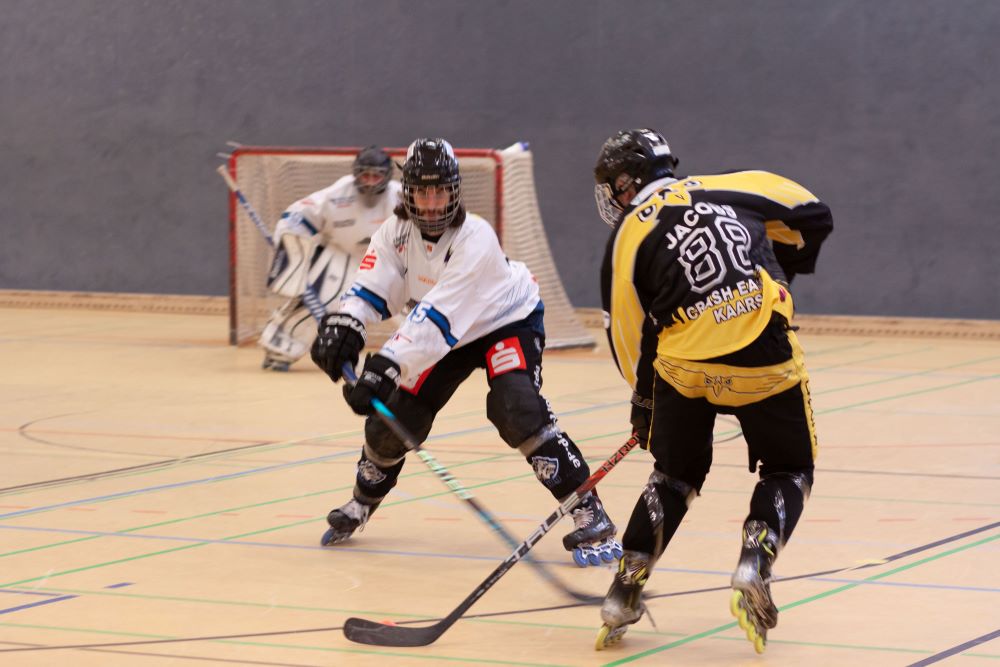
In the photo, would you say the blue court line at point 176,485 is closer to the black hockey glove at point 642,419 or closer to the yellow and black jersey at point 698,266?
the black hockey glove at point 642,419

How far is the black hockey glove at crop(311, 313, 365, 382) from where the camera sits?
15.6 feet

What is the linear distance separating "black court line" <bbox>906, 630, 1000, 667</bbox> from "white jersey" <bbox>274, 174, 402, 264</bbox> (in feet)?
22.2

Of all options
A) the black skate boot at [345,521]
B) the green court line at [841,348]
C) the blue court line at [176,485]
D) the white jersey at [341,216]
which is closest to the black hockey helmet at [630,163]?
the black skate boot at [345,521]

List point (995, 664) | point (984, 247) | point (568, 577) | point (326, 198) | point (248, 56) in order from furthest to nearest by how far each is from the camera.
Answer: point (248, 56)
point (984, 247)
point (326, 198)
point (568, 577)
point (995, 664)

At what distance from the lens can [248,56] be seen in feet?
46.7

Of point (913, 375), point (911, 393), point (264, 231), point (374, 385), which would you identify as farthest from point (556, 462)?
point (264, 231)

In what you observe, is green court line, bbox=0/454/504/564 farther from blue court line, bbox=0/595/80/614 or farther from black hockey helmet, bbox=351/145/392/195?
black hockey helmet, bbox=351/145/392/195

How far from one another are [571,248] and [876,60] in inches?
119

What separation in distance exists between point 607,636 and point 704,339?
2.55 feet

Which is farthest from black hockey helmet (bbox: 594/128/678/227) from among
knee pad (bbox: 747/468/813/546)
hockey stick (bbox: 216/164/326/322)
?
hockey stick (bbox: 216/164/326/322)

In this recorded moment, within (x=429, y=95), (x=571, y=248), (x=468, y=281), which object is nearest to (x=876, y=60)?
(x=571, y=248)

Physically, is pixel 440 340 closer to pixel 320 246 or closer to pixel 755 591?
pixel 755 591

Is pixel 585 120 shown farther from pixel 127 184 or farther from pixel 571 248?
pixel 127 184

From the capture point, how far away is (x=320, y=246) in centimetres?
1048
